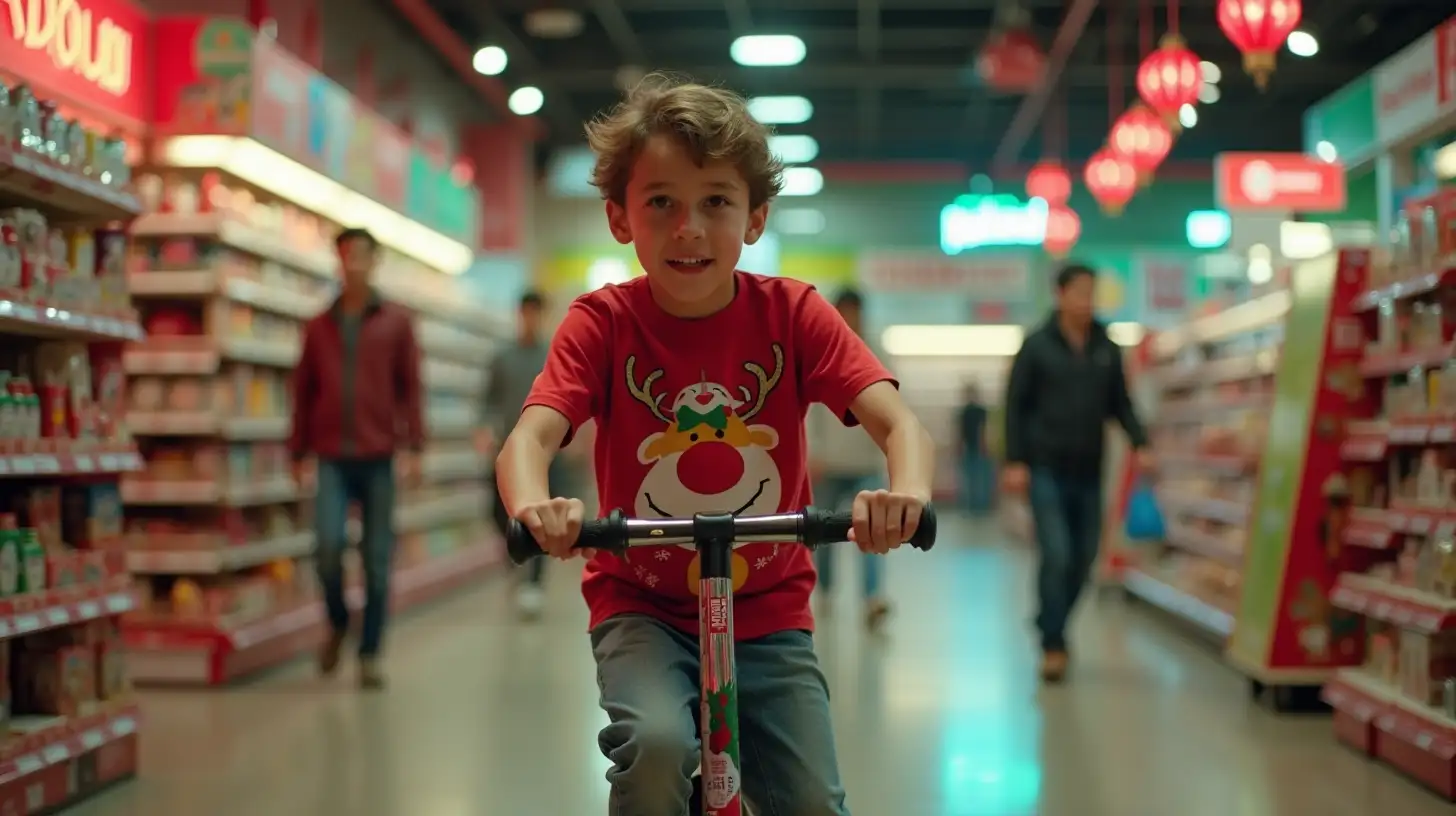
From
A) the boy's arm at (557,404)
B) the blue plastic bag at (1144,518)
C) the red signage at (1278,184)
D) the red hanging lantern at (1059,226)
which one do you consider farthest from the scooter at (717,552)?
the red hanging lantern at (1059,226)

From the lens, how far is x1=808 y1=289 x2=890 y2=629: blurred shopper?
6637 mm

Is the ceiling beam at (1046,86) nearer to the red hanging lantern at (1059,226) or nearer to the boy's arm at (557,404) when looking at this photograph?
the red hanging lantern at (1059,226)

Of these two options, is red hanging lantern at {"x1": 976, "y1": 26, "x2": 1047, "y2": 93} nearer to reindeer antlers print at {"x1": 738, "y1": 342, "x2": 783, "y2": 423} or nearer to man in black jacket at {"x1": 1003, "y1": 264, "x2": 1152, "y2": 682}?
man in black jacket at {"x1": 1003, "y1": 264, "x2": 1152, "y2": 682}

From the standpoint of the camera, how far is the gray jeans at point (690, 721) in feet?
5.68

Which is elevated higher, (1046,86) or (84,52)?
(1046,86)

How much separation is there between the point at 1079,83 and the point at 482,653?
1050 cm

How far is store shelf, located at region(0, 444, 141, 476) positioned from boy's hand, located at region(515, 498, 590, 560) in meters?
2.15

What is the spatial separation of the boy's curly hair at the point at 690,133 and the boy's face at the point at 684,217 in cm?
2

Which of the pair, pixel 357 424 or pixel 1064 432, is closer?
Answer: pixel 357 424

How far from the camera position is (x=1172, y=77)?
7129 mm

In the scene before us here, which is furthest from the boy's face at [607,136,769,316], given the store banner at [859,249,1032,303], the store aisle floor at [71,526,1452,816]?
the store banner at [859,249,1032,303]

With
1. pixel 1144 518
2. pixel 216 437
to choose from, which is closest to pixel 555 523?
pixel 216 437

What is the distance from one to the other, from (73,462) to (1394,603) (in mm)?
3867

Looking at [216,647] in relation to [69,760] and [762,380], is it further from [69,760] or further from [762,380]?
[762,380]
